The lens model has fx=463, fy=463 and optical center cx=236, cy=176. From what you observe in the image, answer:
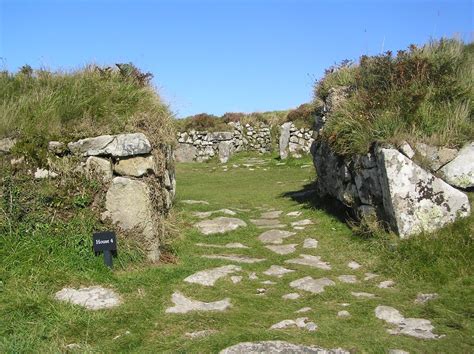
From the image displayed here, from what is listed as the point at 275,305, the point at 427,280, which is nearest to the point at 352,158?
the point at 427,280

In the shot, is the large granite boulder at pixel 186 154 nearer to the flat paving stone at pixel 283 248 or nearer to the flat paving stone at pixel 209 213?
the flat paving stone at pixel 209 213

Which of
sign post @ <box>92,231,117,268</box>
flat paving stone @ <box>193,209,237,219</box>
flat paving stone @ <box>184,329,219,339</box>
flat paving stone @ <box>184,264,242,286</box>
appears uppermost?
sign post @ <box>92,231,117,268</box>

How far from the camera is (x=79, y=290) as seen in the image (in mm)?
5270

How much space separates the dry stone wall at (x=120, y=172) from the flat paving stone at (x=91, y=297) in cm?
115

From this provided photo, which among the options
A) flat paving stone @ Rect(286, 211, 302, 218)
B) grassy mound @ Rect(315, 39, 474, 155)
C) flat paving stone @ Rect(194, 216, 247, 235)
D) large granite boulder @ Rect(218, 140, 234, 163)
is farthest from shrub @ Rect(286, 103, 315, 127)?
flat paving stone @ Rect(194, 216, 247, 235)

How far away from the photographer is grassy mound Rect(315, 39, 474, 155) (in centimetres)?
727

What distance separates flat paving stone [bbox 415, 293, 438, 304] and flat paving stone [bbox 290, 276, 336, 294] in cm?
101

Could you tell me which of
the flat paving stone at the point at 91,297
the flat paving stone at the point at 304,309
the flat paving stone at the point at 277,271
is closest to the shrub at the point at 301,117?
the flat paving stone at the point at 277,271

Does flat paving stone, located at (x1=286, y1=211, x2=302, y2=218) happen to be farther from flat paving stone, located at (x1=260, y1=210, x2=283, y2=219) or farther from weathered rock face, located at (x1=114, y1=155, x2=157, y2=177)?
weathered rock face, located at (x1=114, y1=155, x2=157, y2=177)

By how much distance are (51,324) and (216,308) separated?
167cm

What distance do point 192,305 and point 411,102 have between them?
4919 millimetres

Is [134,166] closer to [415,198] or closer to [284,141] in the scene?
[415,198]

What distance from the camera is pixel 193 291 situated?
5.50 metres

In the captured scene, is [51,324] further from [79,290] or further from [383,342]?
[383,342]
